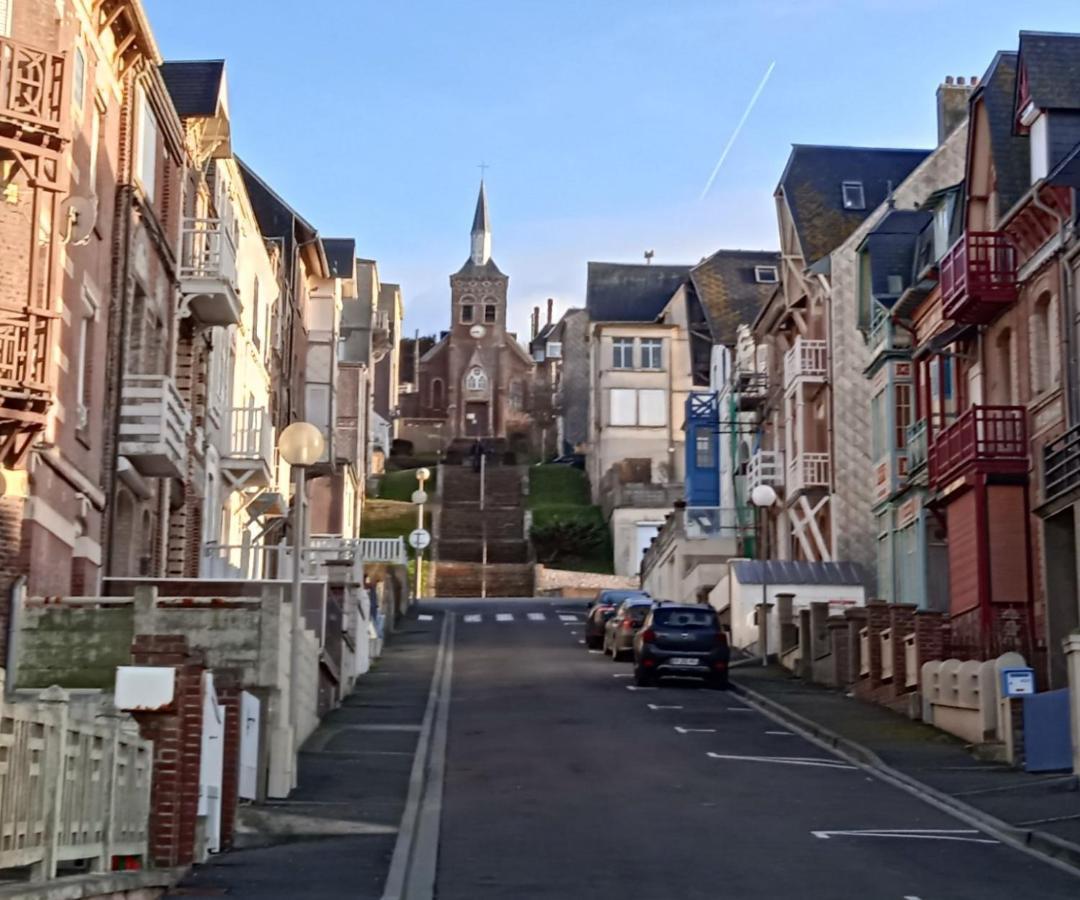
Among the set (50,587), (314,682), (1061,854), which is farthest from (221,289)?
(1061,854)

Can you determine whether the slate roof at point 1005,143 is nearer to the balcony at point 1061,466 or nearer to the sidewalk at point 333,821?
the balcony at point 1061,466

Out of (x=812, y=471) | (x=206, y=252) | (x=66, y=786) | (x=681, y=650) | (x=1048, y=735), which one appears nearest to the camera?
(x=66, y=786)

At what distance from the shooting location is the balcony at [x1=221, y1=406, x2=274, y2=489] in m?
38.7

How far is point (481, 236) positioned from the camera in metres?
147

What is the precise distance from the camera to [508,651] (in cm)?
4522

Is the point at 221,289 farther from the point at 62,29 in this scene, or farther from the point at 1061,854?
the point at 1061,854

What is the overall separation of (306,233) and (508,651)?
576 inches

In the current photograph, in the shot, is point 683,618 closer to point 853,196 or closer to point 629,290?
point 853,196

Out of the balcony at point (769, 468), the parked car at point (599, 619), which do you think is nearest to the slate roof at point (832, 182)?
the balcony at point (769, 468)

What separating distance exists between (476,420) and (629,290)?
35.9 meters

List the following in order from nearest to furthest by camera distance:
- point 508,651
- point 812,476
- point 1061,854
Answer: point 1061,854
point 508,651
point 812,476

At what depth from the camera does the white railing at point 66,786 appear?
A: 1079 cm

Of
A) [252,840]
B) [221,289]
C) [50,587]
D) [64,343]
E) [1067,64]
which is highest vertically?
[1067,64]

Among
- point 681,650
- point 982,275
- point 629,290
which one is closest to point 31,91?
point 982,275
